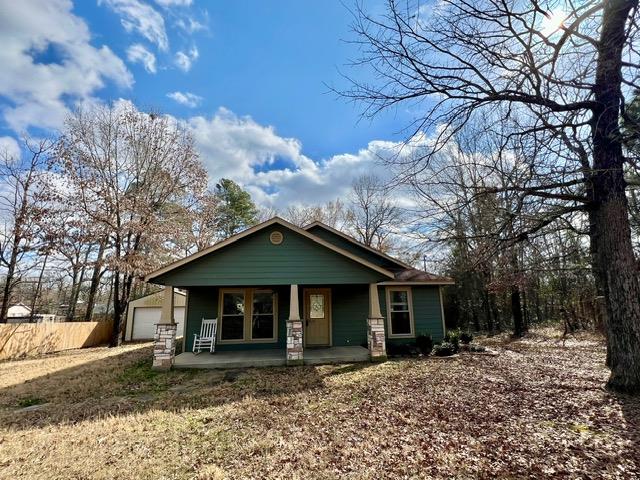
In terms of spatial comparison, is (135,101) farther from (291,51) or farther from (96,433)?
(96,433)

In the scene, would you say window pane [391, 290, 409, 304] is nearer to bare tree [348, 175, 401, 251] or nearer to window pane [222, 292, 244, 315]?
window pane [222, 292, 244, 315]

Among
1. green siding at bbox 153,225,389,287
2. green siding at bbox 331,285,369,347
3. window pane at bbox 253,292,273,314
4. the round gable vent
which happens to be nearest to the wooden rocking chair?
window pane at bbox 253,292,273,314

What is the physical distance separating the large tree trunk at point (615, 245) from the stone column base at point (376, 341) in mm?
4990

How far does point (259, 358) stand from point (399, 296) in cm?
542

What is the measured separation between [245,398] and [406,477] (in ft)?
11.6

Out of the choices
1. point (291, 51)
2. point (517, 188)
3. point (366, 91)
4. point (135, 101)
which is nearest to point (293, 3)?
point (291, 51)

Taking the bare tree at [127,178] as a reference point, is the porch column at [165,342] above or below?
below

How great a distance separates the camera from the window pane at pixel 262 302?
11008 millimetres

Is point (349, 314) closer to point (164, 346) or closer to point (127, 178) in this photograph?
point (164, 346)

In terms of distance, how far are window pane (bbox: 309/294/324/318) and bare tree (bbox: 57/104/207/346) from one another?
7.78 metres

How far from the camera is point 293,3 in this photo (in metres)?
5.51

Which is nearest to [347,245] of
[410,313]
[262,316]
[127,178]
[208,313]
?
[410,313]

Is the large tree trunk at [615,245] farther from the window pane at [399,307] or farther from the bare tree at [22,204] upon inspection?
the bare tree at [22,204]

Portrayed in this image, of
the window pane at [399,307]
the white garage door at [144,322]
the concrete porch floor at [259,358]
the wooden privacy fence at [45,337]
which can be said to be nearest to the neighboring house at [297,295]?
the window pane at [399,307]
